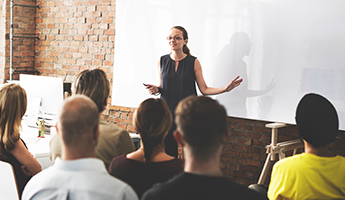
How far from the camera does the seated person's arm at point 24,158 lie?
69.1 inches

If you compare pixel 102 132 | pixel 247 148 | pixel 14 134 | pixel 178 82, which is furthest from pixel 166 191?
pixel 247 148

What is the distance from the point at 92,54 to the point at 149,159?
2993 mm

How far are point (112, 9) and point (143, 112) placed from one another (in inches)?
112

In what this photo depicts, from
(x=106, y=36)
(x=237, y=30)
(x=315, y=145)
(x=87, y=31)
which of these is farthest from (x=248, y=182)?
(x=87, y=31)

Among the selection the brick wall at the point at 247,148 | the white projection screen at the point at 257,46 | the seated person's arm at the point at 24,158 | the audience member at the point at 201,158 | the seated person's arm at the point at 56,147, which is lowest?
the brick wall at the point at 247,148

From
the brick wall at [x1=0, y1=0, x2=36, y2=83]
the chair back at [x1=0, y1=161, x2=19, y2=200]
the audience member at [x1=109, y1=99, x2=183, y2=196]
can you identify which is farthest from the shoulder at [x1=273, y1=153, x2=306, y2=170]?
the brick wall at [x1=0, y1=0, x2=36, y2=83]

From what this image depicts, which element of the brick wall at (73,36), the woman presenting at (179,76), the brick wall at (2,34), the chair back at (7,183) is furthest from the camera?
the brick wall at (2,34)

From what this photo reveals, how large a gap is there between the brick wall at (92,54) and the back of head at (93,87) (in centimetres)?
182

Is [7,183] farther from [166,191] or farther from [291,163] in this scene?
[291,163]

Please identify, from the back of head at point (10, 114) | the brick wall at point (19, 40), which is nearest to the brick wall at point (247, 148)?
the back of head at point (10, 114)

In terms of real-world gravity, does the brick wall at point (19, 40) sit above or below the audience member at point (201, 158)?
above

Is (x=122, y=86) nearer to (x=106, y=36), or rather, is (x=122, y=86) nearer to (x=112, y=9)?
(x=106, y=36)

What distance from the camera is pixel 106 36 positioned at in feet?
13.3

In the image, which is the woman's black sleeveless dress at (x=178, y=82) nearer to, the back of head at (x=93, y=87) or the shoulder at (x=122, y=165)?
the back of head at (x=93, y=87)
